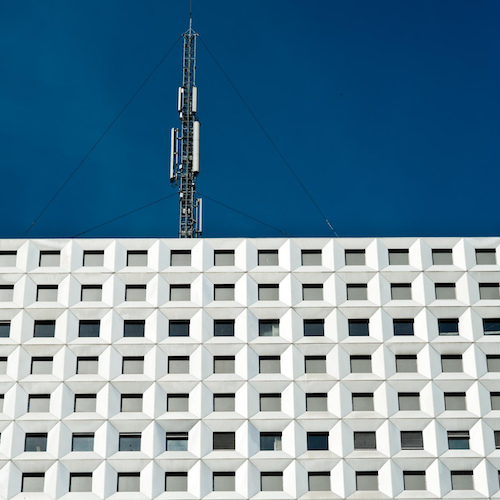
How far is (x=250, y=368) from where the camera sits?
192 feet

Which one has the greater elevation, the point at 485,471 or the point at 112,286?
the point at 112,286

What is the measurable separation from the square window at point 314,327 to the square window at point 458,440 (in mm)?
9975

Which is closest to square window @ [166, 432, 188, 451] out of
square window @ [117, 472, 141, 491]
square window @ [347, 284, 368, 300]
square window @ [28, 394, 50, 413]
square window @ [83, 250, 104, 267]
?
square window @ [117, 472, 141, 491]

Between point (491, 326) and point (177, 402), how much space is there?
20.4 m

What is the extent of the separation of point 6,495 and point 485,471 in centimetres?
2847

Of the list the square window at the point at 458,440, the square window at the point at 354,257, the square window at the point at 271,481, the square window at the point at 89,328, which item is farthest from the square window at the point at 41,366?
the square window at the point at 458,440

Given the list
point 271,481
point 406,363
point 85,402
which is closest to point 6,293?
point 85,402

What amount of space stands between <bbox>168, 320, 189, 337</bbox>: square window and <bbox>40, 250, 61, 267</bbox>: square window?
336 inches

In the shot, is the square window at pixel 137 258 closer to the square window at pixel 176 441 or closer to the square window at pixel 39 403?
the square window at pixel 39 403

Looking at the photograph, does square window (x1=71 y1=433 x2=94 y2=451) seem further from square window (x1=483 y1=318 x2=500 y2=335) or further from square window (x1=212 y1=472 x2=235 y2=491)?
square window (x1=483 y1=318 x2=500 y2=335)

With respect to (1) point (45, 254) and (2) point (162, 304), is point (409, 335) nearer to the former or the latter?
(2) point (162, 304)

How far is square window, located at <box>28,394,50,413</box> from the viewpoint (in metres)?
58.1

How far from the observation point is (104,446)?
187 ft

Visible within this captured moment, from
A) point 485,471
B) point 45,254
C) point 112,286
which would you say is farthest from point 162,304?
point 485,471
